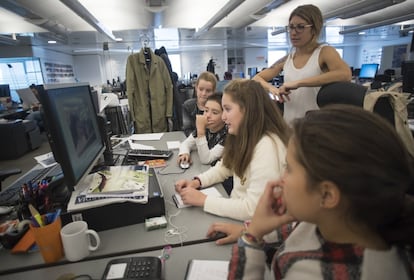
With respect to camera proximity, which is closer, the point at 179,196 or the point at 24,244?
the point at 24,244

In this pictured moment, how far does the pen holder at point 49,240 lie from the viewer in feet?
2.75

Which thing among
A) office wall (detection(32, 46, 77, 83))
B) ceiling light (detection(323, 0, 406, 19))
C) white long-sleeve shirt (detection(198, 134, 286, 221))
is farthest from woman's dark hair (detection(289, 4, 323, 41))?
office wall (detection(32, 46, 77, 83))

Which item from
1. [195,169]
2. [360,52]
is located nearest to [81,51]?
[195,169]

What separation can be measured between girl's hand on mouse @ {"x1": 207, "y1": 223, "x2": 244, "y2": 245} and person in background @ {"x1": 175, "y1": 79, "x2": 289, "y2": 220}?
102mm

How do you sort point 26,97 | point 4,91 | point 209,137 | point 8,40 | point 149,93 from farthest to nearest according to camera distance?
1. point 8,40
2. point 4,91
3. point 26,97
4. point 149,93
5. point 209,137

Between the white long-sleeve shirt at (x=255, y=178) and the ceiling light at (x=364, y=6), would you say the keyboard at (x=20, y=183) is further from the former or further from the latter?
the ceiling light at (x=364, y=6)

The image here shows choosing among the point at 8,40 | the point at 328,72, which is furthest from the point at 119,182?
the point at 8,40

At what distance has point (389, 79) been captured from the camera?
5.88 m

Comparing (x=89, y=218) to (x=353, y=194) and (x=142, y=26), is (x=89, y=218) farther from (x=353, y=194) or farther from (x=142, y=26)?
(x=142, y=26)

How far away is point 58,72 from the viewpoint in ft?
32.6

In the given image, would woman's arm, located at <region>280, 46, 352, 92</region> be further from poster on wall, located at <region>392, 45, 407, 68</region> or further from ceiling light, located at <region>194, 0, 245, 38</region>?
poster on wall, located at <region>392, 45, 407, 68</region>

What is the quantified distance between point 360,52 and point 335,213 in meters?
14.3

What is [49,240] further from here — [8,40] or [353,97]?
[8,40]

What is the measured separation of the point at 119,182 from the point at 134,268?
17.0 inches
